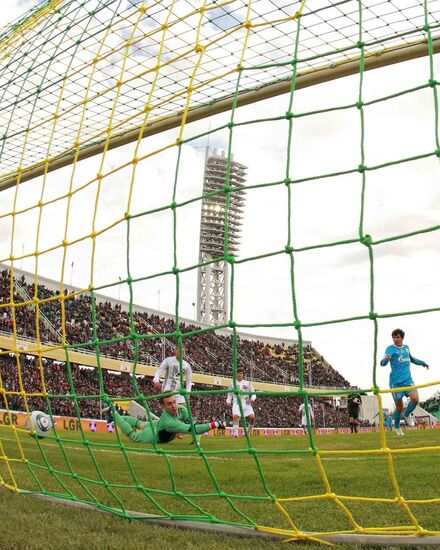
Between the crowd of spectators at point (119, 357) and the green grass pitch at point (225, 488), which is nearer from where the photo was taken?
the green grass pitch at point (225, 488)

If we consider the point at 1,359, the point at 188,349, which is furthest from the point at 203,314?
the point at 1,359

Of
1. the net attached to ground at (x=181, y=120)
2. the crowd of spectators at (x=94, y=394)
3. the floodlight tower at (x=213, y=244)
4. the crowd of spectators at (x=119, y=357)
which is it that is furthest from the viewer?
the floodlight tower at (x=213, y=244)

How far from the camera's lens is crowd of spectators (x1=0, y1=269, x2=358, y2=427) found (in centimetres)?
2667

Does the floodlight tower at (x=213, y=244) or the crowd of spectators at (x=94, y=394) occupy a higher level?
the floodlight tower at (x=213, y=244)

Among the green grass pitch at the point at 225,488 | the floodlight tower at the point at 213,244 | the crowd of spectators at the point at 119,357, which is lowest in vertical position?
the green grass pitch at the point at 225,488

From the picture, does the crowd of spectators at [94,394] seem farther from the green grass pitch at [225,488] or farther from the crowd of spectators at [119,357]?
the green grass pitch at [225,488]

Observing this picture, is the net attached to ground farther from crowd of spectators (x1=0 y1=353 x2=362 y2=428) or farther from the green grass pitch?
crowd of spectators (x1=0 y1=353 x2=362 y2=428)

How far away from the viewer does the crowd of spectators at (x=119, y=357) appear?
26672mm

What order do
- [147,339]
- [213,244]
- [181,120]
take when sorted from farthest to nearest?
1. [213,244]
2. [147,339]
3. [181,120]

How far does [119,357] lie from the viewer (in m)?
32.6

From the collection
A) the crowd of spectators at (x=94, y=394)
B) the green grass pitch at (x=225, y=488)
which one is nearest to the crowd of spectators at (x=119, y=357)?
the crowd of spectators at (x=94, y=394)

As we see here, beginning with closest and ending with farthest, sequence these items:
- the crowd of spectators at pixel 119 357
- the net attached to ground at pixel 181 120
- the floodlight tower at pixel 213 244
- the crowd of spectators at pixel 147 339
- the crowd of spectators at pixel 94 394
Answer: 1. the net attached to ground at pixel 181 120
2. the crowd of spectators at pixel 94 394
3. the crowd of spectators at pixel 119 357
4. the crowd of spectators at pixel 147 339
5. the floodlight tower at pixel 213 244

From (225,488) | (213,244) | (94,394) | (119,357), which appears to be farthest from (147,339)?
(213,244)

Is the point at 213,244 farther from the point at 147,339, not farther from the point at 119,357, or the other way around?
the point at 147,339
